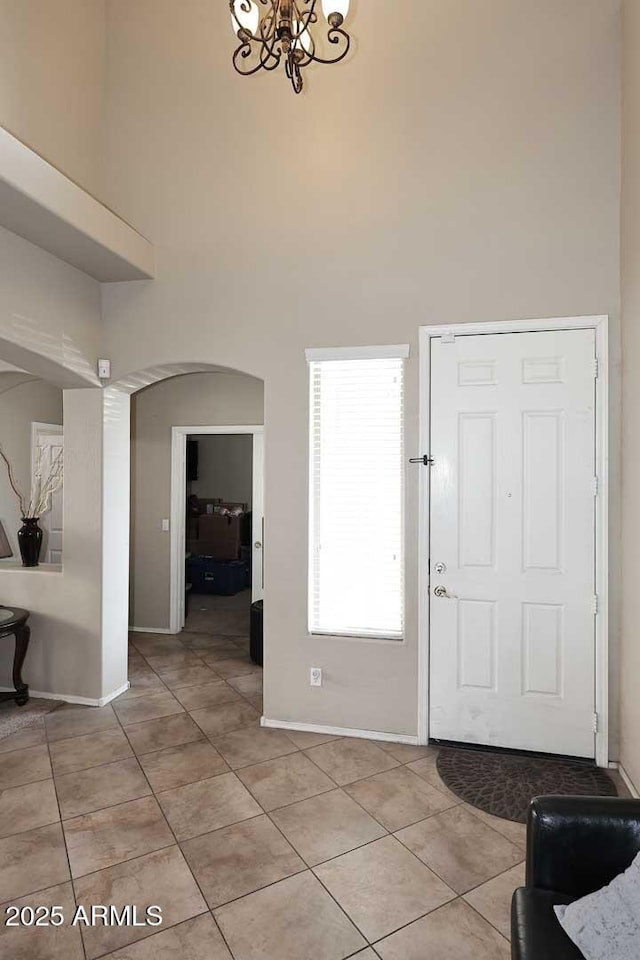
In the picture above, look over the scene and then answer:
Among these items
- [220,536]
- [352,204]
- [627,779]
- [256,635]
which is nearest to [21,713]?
[256,635]

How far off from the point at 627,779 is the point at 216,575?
570 centimetres

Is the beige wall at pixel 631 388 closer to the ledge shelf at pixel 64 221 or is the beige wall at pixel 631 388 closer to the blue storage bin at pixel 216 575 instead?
the ledge shelf at pixel 64 221

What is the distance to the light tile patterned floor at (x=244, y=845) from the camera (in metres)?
2.01

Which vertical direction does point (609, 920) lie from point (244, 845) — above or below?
above

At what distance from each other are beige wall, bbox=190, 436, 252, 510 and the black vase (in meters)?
4.60

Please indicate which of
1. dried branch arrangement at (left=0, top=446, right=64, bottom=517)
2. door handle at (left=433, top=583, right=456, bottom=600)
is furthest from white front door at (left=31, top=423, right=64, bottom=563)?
door handle at (left=433, top=583, right=456, bottom=600)

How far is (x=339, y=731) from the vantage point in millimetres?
3594

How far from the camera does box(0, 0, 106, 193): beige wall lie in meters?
3.25

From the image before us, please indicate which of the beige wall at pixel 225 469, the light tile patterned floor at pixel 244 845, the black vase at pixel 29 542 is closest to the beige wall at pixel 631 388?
the light tile patterned floor at pixel 244 845

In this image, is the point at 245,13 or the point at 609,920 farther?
the point at 245,13

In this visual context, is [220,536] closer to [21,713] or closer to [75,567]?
[75,567]

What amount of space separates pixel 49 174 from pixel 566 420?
303 cm

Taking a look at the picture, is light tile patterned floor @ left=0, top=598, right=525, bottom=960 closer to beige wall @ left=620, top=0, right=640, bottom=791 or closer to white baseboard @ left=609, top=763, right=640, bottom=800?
white baseboard @ left=609, top=763, right=640, bottom=800

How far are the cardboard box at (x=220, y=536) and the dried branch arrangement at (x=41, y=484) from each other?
327cm
